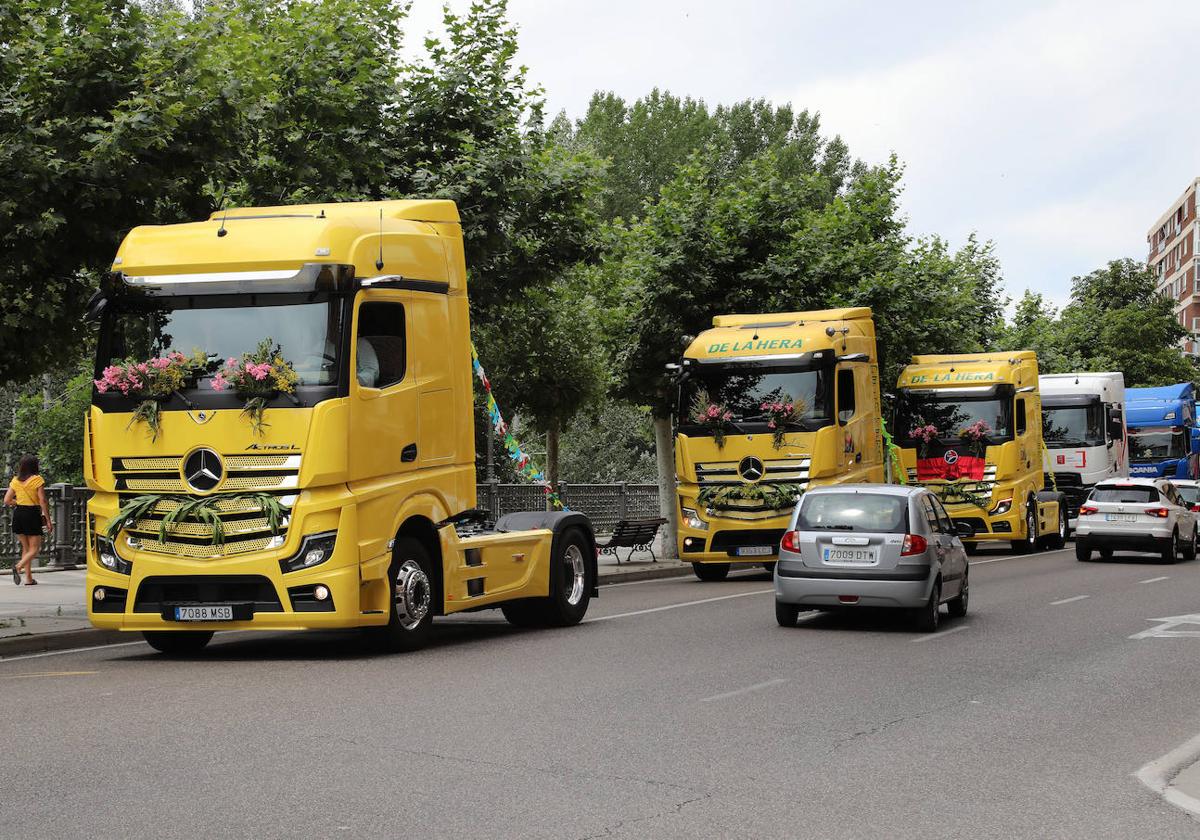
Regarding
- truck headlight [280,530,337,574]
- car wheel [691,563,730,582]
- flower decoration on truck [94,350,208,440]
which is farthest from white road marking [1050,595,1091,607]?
flower decoration on truck [94,350,208,440]

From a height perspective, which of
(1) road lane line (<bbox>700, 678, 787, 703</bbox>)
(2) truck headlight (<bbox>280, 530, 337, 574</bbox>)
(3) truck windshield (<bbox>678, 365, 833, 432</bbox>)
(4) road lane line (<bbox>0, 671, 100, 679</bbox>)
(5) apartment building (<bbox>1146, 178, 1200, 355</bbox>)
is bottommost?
(1) road lane line (<bbox>700, 678, 787, 703</bbox>)

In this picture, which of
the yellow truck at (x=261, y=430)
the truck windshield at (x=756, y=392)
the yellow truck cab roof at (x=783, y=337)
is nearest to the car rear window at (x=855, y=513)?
the yellow truck at (x=261, y=430)

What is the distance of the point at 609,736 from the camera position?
897cm

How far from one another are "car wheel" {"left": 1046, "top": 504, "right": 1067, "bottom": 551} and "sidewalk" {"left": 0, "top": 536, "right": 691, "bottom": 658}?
1250cm

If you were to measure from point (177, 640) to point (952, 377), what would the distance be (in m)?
21.5

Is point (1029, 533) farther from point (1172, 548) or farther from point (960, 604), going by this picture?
point (960, 604)

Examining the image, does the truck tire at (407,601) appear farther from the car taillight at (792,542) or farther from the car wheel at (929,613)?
the car wheel at (929,613)

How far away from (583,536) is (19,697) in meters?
7.23

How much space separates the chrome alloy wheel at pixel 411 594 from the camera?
1322 centimetres

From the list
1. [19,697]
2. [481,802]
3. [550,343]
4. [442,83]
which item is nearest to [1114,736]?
[481,802]

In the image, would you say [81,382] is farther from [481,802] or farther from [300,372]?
[481,802]

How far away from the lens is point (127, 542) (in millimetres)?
12531

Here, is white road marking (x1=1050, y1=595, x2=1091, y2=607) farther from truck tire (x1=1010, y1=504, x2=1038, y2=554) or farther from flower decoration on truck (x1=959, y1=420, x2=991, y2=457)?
truck tire (x1=1010, y1=504, x2=1038, y2=554)

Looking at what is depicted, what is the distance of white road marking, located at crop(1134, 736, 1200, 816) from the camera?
7.37 m
